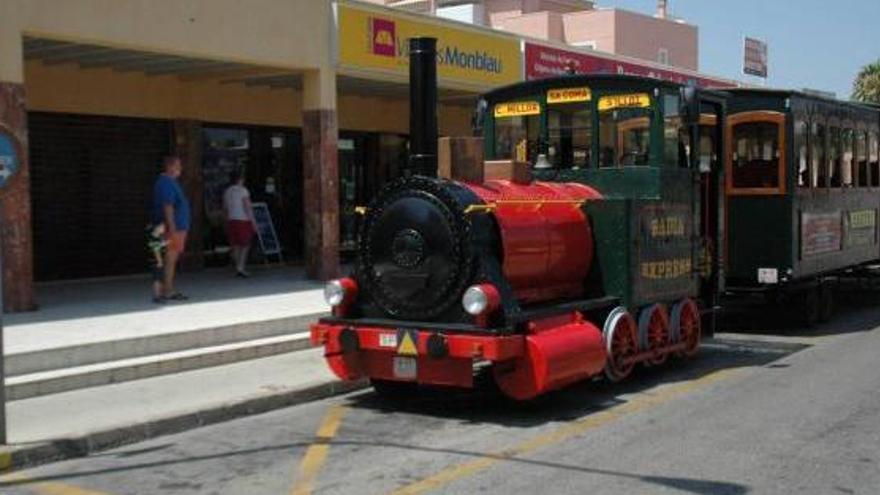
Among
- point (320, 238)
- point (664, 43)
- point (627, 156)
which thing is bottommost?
point (320, 238)

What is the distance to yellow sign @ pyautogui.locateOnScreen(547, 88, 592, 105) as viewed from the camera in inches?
409

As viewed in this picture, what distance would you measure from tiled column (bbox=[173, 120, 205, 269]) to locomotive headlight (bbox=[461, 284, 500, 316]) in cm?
997

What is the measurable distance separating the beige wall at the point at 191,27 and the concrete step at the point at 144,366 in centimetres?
349

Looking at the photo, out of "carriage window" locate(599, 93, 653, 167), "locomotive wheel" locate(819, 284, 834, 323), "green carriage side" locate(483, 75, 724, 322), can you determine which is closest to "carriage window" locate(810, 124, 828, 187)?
"locomotive wheel" locate(819, 284, 834, 323)

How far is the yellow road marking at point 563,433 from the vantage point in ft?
21.2

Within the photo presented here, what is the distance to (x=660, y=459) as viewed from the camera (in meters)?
6.93

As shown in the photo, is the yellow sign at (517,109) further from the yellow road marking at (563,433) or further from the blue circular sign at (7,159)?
the blue circular sign at (7,159)

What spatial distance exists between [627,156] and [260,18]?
6.11 metres

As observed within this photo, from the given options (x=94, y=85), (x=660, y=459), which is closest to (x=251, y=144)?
(x=94, y=85)

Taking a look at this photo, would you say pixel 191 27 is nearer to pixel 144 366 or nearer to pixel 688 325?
pixel 144 366

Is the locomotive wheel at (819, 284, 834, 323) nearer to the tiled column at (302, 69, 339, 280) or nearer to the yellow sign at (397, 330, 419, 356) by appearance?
the tiled column at (302, 69, 339, 280)

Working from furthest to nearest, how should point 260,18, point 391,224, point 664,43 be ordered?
point 664,43 → point 260,18 → point 391,224

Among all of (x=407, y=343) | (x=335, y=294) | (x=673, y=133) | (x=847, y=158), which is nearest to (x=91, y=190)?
(x=335, y=294)

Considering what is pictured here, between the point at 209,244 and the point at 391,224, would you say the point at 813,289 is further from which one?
the point at 209,244
